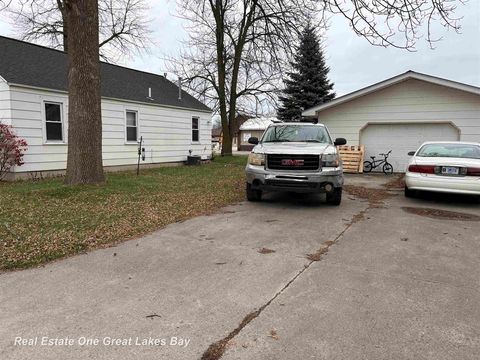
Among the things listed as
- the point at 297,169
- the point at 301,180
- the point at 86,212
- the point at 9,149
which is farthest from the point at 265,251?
the point at 9,149

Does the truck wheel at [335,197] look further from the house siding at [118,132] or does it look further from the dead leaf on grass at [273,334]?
the house siding at [118,132]

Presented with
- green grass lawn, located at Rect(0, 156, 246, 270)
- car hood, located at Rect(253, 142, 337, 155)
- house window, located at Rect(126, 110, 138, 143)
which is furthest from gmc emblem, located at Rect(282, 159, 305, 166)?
house window, located at Rect(126, 110, 138, 143)

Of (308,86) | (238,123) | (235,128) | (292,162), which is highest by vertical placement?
(308,86)

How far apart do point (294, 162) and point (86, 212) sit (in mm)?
4099

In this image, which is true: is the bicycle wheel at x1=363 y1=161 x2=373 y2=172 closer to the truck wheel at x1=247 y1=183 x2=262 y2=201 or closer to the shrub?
the truck wheel at x1=247 y1=183 x2=262 y2=201

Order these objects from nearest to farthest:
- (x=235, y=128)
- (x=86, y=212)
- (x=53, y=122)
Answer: (x=86, y=212) < (x=53, y=122) < (x=235, y=128)

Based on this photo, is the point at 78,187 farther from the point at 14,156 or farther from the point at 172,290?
the point at 172,290

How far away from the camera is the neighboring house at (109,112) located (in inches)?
440

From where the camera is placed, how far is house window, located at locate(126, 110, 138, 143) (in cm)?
1533

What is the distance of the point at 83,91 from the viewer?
8.48 meters

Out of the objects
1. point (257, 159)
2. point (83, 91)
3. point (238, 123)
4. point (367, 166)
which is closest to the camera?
point (257, 159)

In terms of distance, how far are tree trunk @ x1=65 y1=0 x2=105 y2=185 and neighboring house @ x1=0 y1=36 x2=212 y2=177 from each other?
3.60 metres

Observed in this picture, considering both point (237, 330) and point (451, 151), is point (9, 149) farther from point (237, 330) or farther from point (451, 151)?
point (451, 151)

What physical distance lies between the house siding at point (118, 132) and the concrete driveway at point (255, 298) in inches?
320
